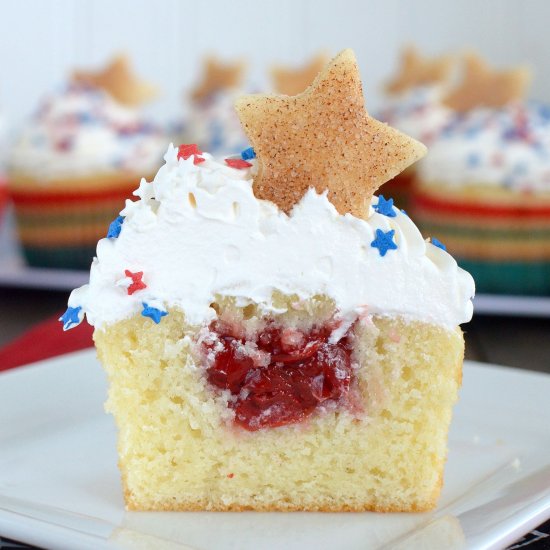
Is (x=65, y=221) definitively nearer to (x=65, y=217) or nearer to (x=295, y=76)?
(x=65, y=217)

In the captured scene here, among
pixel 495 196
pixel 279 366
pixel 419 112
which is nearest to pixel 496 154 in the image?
pixel 495 196

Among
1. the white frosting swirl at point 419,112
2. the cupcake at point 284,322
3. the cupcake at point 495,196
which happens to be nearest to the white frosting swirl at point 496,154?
the cupcake at point 495,196

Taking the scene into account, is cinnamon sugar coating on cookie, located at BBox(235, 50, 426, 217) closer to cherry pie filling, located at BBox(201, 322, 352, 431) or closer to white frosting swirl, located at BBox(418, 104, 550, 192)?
cherry pie filling, located at BBox(201, 322, 352, 431)

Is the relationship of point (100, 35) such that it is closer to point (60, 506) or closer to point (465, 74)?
point (465, 74)

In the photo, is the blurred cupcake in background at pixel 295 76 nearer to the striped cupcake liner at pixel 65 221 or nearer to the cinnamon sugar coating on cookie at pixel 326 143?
the striped cupcake liner at pixel 65 221

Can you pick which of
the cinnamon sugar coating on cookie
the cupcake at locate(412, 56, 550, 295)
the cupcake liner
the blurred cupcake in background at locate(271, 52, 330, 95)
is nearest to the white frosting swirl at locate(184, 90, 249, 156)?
the blurred cupcake in background at locate(271, 52, 330, 95)
